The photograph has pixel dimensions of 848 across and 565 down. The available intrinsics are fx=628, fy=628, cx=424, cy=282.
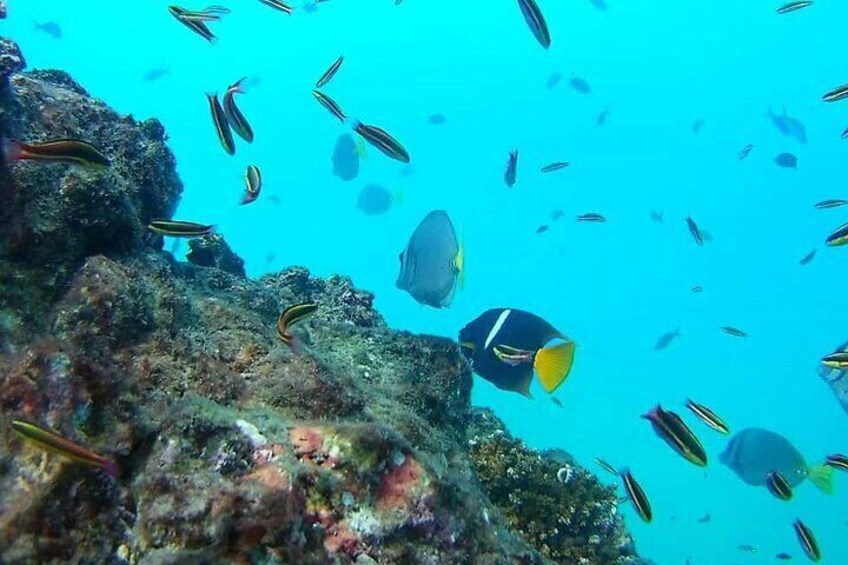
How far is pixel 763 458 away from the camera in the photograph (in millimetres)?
8930

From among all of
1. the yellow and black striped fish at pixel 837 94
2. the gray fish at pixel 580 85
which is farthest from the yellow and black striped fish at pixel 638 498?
the gray fish at pixel 580 85

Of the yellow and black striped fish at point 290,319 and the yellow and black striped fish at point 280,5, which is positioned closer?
the yellow and black striped fish at point 290,319

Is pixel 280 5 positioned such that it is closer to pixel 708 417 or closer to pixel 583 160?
pixel 708 417

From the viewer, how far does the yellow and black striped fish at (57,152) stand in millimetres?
3273

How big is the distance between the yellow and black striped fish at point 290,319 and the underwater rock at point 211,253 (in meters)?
2.64

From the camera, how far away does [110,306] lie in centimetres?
331

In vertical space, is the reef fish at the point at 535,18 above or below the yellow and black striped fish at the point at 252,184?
above

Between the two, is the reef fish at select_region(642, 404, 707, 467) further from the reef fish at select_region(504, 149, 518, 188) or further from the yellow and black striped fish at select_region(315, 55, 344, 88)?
the reef fish at select_region(504, 149, 518, 188)

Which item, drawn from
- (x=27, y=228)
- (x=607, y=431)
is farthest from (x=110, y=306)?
(x=607, y=431)

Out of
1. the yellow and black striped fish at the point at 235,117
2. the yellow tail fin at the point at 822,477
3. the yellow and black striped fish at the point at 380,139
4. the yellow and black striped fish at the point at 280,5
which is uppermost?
the yellow and black striped fish at the point at 280,5

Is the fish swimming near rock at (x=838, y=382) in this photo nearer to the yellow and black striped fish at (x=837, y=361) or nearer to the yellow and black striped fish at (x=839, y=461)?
the yellow and black striped fish at (x=839, y=461)

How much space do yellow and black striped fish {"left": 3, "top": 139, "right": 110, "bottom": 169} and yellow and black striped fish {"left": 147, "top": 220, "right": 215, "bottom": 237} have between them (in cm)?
107

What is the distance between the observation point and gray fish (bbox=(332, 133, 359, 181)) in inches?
613

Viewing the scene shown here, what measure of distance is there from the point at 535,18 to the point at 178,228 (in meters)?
3.21
